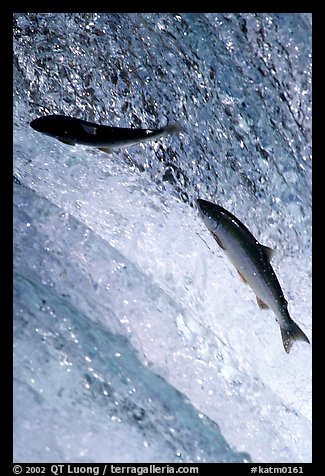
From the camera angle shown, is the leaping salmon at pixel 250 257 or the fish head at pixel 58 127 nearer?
the leaping salmon at pixel 250 257

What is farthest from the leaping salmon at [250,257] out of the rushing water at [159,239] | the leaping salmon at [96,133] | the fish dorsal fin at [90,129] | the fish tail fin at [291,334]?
the fish dorsal fin at [90,129]

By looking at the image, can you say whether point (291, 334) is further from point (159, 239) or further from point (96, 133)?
point (96, 133)

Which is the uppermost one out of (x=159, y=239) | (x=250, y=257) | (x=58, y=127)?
(x=250, y=257)

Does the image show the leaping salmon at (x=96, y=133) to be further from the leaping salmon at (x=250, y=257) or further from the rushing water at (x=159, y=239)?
the leaping salmon at (x=250, y=257)

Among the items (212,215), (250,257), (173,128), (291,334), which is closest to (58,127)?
(173,128)

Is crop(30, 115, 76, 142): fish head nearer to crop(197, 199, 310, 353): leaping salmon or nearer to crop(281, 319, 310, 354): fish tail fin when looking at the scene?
crop(197, 199, 310, 353): leaping salmon
